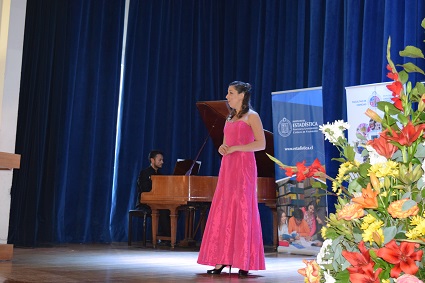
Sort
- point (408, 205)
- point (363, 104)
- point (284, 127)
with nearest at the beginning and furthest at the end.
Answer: point (408, 205)
point (363, 104)
point (284, 127)

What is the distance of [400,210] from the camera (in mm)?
853

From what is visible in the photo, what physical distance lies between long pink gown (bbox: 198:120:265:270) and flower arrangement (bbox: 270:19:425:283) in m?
3.65

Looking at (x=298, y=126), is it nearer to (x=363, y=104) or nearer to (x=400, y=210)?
(x=363, y=104)

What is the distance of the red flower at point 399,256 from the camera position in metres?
0.85

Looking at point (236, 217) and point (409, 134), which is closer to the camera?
point (409, 134)

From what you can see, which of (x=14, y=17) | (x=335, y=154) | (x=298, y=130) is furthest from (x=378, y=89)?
(x=14, y=17)

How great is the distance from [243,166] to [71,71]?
440 centimetres

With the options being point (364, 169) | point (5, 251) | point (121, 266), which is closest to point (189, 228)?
point (121, 266)

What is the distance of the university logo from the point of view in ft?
25.3

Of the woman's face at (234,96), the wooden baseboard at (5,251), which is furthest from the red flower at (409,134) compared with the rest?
the wooden baseboard at (5,251)

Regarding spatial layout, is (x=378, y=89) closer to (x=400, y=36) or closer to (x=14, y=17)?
(x=400, y=36)

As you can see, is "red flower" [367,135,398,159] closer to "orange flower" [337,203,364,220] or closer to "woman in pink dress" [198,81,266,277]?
"orange flower" [337,203,364,220]

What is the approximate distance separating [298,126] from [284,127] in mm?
212

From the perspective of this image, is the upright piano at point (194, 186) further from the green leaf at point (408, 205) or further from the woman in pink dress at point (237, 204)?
the green leaf at point (408, 205)
